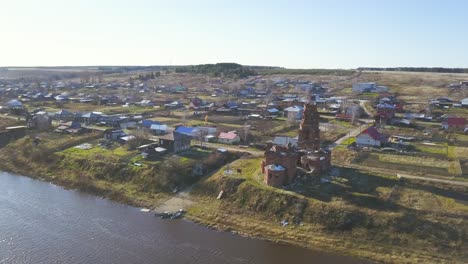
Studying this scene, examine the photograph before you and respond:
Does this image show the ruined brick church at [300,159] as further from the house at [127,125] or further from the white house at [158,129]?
the house at [127,125]

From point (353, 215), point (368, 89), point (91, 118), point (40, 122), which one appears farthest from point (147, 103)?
point (353, 215)

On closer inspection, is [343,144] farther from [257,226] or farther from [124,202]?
[124,202]

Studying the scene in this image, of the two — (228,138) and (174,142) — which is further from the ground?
(174,142)

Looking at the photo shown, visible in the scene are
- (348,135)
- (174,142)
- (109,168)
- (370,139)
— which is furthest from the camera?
(348,135)

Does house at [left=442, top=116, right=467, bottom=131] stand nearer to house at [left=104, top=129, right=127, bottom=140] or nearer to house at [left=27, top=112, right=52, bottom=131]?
house at [left=104, top=129, right=127, bottom=140]

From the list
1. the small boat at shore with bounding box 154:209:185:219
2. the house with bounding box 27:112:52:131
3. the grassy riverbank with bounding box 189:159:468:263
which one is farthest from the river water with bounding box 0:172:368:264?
the house with bounding box 27:112:52:131

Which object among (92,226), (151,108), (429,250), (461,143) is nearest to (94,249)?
(92,226)

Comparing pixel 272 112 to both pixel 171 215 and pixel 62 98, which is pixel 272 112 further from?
pixel 62 98
